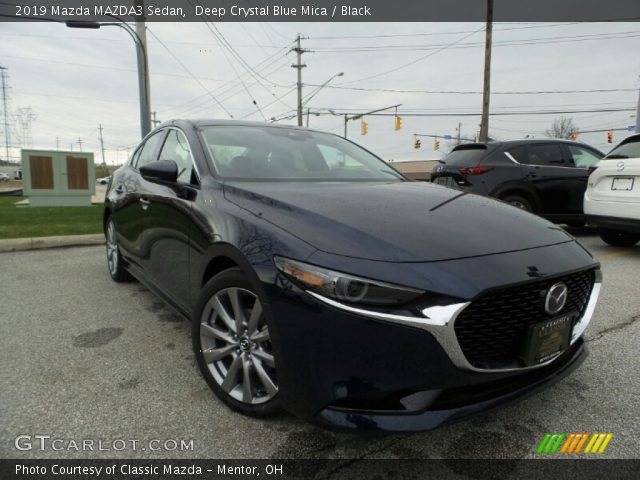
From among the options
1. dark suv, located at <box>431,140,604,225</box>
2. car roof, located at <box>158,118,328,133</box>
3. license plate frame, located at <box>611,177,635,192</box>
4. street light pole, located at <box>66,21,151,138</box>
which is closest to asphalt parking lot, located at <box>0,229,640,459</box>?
car roof, located at <box>158,118,328,133</box>

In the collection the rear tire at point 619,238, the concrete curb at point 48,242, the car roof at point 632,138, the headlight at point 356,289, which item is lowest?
the concrete curb at point 48,242

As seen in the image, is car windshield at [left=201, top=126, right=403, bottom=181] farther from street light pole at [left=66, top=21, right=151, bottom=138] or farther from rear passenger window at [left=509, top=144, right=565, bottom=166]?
street light pole at [left=66, top=21, right=151, bottom=138]

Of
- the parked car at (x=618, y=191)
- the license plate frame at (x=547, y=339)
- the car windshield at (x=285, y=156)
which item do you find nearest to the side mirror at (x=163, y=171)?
the car windshield at (x=285, y=156)

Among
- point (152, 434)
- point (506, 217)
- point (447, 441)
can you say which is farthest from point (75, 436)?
point (506, 217)

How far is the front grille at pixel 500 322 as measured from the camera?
1.52 meters

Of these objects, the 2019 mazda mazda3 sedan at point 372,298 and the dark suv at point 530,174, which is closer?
the 2019 mazda mazda3 sedan at point 372,298

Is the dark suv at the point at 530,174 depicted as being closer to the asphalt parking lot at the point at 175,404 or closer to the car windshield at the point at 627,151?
the car windshield at the point at 627,151

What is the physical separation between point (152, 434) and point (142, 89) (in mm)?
11369

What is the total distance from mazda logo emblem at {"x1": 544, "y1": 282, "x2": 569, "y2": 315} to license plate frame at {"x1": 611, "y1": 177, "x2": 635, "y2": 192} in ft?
14.9

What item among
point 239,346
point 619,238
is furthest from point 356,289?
point 619,238

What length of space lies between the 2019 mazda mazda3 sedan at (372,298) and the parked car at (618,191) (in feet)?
12.7

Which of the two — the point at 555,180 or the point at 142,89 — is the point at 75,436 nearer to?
the point at 555,180

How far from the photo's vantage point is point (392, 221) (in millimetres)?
1841

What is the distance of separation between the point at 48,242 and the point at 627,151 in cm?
796
